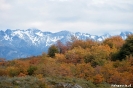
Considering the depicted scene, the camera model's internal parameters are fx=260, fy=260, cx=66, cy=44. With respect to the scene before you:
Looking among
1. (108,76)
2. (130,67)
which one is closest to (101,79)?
(108,76)

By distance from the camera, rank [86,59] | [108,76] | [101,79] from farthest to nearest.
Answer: [86,59]
[108,76]
[101,79]

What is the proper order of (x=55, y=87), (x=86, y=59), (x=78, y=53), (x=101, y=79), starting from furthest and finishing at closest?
(x=78, y=53) → (x=86, y=59) → (x=101, y=79) → (x=55, y=87)

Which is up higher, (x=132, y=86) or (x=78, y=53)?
(x=78, y=53)

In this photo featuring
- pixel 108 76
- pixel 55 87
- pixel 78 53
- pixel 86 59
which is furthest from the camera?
pixel 78 53

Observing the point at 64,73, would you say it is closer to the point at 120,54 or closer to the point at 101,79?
the point at 101,79

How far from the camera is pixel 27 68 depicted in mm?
41375

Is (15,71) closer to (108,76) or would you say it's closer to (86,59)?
(108,76)

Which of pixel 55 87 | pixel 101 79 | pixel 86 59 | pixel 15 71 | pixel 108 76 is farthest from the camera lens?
pixel 86 59

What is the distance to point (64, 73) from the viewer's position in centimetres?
3850

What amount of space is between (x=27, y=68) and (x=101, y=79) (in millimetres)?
13145

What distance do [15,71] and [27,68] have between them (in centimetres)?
193

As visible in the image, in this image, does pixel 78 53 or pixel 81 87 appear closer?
pixel 81 87

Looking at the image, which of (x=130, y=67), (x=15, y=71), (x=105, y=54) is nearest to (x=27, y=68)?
(x=15, y=71)

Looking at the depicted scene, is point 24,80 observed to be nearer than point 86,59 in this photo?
Yes
